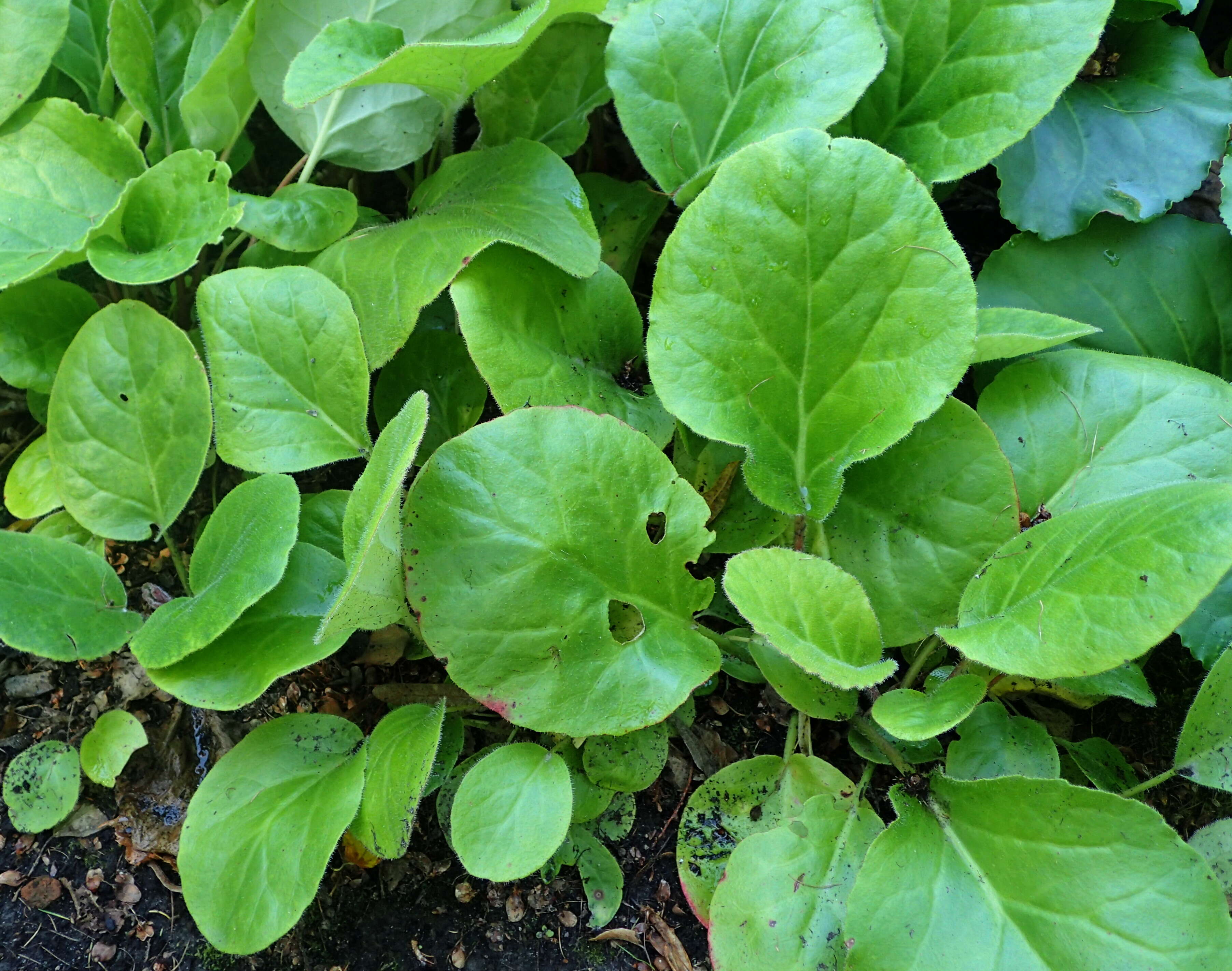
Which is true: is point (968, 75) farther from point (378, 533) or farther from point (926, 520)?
point (378, 533)

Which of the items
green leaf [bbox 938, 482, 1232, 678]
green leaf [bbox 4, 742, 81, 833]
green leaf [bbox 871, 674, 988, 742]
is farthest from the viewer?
green leaf [bbox 4, 742, 81, 833]

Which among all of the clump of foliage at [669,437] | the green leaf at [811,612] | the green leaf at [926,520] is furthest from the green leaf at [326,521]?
the green leaf at [926,520]

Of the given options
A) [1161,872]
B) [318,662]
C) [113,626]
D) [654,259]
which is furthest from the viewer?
[654,259]

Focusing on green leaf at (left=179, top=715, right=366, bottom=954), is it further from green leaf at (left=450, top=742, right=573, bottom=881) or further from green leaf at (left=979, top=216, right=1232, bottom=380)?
green leaf at (left=979, top=216, right=1232, bottom=380)

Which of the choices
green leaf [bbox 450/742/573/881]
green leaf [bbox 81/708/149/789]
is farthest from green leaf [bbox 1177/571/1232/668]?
green leaf [bbox 81/708/149/789]

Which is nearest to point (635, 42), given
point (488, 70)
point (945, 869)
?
point (488, 70)

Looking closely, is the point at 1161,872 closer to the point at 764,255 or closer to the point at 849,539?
the point at 849,539

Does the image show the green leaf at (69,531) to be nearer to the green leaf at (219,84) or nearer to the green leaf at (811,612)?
the green leaf at (219,84)
